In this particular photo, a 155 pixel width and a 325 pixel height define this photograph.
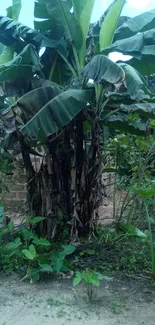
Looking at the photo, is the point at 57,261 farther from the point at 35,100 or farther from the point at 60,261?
the point at 35,100

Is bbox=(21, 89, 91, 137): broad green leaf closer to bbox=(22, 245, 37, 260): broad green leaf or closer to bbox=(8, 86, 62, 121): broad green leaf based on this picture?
bbox=(8, 86, 62, 121): broad green leaf

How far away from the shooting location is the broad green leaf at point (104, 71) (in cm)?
365

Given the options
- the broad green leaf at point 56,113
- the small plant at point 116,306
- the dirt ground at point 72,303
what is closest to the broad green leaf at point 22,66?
the broad green leaf at point 56,113

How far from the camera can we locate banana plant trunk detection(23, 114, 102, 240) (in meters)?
4.79

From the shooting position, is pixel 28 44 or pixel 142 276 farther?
pixel 28 44

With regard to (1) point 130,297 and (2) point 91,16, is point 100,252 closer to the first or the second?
(1) point 130,297

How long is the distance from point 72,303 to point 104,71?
257cm

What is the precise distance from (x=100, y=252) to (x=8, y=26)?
337 centimetres

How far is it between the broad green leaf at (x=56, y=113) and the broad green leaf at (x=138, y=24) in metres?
1.33

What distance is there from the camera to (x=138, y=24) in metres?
4.63

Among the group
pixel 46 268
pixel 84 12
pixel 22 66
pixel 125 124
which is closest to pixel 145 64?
pixel 125 124

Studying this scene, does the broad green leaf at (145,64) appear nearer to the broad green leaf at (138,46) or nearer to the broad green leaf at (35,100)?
the broad green leaf at (138,46)

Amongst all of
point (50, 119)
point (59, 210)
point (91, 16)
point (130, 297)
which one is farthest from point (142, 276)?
point (91, 16)

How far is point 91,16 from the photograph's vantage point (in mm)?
4668
